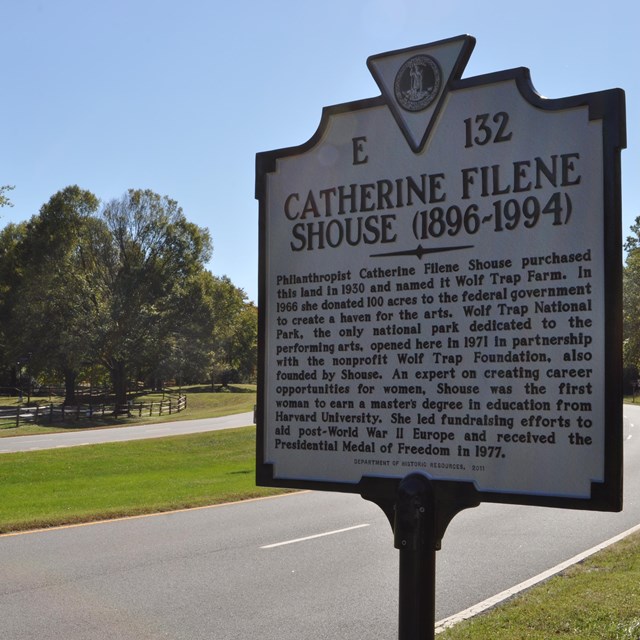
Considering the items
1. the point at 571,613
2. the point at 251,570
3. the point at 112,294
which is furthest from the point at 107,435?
the point at 571,613

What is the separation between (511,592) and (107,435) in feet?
82.6

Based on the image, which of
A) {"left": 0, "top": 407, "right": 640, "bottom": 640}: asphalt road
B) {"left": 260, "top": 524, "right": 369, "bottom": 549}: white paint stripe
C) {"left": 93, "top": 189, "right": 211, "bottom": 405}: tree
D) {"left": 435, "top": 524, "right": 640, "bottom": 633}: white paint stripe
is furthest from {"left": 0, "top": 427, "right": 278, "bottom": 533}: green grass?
{"left": 93, "top": 189, "right": 211, "bottom": 405}: tree

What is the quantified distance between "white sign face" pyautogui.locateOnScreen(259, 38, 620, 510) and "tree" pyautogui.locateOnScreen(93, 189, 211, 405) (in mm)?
45161

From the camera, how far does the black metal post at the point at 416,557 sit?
3289 millimetres

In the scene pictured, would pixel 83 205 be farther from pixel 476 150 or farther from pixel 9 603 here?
pixel 476 150

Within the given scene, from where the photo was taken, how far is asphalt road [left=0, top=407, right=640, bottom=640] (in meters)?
7.12

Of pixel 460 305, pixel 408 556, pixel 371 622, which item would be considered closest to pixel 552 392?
pixel 460 305

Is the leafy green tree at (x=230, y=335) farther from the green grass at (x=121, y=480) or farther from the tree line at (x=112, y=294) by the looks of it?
the green grass at (x=121, y=480)

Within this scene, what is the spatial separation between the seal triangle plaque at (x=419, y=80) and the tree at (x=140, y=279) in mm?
45470

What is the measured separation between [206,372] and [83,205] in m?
12.3

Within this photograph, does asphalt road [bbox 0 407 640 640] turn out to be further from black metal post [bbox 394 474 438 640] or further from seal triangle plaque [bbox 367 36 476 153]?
seal triangle plaque [bbox 367 36 476 153]

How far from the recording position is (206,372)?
171 ft

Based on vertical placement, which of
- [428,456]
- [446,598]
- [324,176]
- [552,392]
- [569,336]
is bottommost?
[446,598]

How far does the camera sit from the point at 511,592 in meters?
8.07
